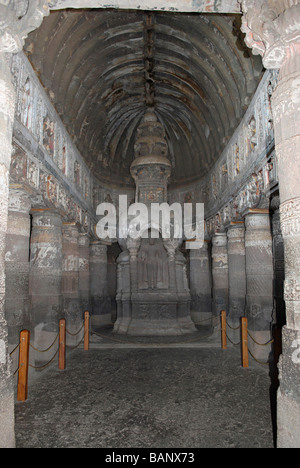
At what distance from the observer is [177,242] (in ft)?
42.8

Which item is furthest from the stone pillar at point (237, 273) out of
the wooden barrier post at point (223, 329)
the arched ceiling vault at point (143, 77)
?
the arched ceiling vault at point (143, 77)

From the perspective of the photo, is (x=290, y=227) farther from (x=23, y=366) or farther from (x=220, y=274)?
(x=220, y=274)

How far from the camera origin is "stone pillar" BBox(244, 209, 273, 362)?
8320 mm

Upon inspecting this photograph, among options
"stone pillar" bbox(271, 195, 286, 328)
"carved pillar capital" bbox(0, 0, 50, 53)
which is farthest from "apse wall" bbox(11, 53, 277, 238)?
"carved pillar capital" bbox(0, 0, 50, 53)

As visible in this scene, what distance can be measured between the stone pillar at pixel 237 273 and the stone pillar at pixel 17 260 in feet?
21.0

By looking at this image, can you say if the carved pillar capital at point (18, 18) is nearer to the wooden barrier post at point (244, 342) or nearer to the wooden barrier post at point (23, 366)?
the wooden barrier post at point (23, 366)

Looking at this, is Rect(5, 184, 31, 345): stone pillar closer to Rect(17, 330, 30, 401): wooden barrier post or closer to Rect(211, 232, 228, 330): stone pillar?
Rect(17, 330, 30, 401): wooden barrier post

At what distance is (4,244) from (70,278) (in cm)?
758

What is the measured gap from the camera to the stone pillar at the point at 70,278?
1082cm

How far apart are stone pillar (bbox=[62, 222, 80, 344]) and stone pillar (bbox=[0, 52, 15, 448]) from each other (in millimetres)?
7283

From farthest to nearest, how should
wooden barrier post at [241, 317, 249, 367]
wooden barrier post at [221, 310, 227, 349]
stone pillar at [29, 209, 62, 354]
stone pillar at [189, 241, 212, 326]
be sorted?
stone pillar at [189, 241, 212, 326] → wooden barrier post at [221, 310, 227, 349] → stone pillar at [29, 209, 62, 354] → wooden barrier post at [241, 317, 249, 367]

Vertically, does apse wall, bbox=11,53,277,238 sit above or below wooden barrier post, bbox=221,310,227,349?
above
